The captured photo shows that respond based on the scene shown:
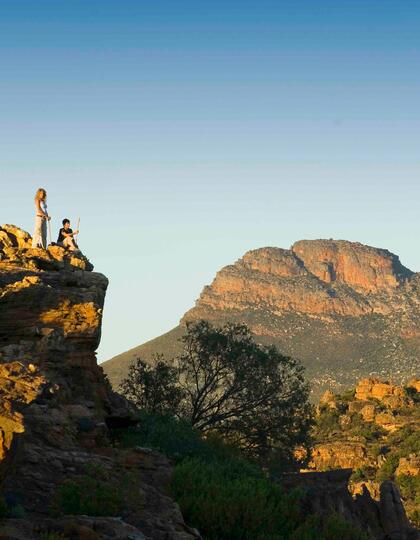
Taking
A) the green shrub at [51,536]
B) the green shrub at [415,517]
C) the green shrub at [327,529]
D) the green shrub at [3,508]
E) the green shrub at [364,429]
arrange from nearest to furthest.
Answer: the green shrub at [51,536]
the green shrub at [3,508]
the green shrub at [327,529]
the green shrub at [415,517]
the green shrub at [364,429]

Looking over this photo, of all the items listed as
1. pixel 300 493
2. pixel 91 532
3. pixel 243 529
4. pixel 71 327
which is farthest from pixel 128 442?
pixel 91 532

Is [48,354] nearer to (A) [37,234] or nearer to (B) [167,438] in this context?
(B) [167,438]

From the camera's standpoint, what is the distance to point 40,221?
28938mm

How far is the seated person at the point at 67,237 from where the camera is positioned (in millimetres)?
29703

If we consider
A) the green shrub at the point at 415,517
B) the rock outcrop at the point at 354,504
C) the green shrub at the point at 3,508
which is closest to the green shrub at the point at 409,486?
the green shrub at the point at 415,517

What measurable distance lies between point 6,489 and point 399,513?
48.2 ft

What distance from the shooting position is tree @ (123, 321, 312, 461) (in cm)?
4175

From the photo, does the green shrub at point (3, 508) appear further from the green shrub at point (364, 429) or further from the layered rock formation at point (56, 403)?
the green shrub at point (364, 429)

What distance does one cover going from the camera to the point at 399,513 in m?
27.3

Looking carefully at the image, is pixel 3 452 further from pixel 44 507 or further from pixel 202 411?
pixel 202 411

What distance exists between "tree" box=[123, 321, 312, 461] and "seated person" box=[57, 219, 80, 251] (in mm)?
13380

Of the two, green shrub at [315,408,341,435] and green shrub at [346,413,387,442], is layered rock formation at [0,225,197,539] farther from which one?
green shrub at [315,408,341,435]

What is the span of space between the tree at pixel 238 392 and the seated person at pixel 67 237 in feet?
43.9

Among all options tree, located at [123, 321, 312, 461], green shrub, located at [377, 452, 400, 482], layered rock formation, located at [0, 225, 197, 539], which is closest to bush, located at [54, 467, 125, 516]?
layered rock formation, located at [0, 225, 197, 539]
